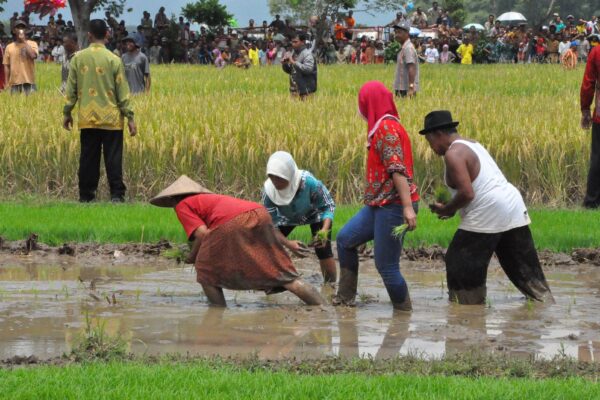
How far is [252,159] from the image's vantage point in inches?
575

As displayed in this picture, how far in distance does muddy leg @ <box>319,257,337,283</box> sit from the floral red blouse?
157 cm

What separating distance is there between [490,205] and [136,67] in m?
13.1

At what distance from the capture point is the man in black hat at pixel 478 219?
8.44m

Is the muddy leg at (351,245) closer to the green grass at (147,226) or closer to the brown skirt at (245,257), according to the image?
the brown skirt at (245,257)

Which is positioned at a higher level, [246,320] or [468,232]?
[468,232]

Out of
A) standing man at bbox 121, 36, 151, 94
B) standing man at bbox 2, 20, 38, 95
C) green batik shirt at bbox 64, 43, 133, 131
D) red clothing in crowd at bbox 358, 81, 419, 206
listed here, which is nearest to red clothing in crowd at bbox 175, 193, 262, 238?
red clothing in crowd at bbox 358, 81, 419, 206

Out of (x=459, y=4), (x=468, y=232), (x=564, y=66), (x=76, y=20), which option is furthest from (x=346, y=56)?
(x=468, y=232)

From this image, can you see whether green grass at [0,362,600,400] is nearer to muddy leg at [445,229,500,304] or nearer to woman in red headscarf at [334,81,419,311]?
woman in red headscarf at [334,81,419,311]

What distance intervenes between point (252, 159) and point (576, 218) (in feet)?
12.9

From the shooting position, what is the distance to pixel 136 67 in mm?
20891

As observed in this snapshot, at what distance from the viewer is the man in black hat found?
27.7 ft

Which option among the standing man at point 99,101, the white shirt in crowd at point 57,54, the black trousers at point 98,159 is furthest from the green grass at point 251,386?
the white shirt in crowd at point 57,54

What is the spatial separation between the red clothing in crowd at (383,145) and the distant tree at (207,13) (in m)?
47.6

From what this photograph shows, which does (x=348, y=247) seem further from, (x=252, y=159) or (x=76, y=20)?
(x=76, y=20)
